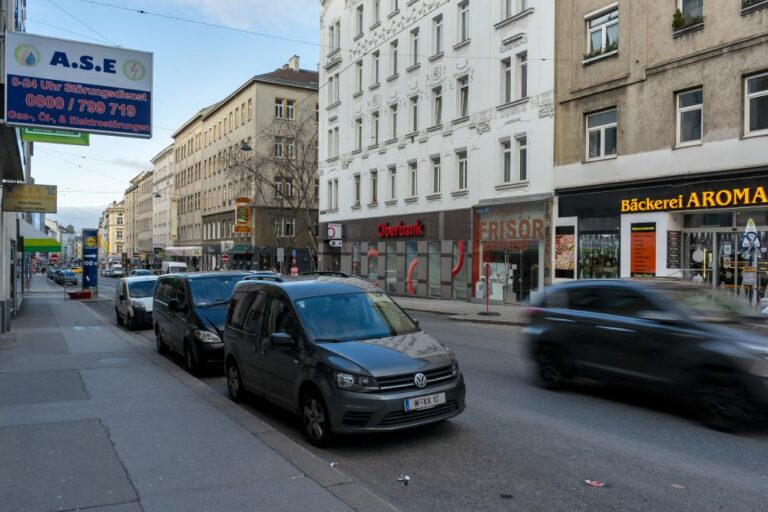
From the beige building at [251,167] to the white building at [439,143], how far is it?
8876 millimetres

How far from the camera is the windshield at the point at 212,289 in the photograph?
1110cm

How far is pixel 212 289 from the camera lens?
37.6 ft

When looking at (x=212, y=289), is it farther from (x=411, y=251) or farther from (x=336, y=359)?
(x=411, y=251)

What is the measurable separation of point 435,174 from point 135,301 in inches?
662

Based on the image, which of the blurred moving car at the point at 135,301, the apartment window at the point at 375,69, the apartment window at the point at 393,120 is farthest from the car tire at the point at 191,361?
the apartment window at the point at 375,69

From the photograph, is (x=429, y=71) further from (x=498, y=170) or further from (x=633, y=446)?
(x=633, y=446)

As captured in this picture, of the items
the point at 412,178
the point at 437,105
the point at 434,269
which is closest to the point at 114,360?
the point at 434,269

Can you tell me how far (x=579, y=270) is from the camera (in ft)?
72.5

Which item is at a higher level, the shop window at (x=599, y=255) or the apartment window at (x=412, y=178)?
the apartment window at (x=412, y=178)

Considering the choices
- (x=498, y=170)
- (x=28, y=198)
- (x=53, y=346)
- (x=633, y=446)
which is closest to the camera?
(x=633, y=446)

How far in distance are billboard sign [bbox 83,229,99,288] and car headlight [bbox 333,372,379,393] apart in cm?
3380

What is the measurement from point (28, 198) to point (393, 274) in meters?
19.8

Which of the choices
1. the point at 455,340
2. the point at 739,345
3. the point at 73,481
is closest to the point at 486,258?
the point at 455,340

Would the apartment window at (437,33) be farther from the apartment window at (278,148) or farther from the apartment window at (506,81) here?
the apartment window at (278,148)
